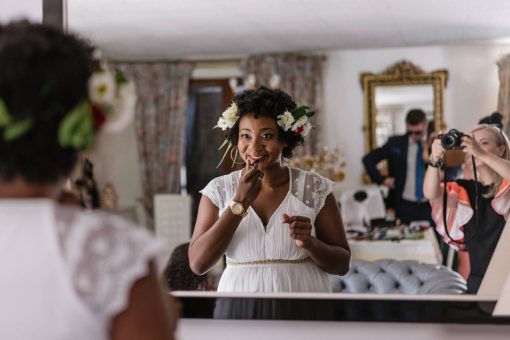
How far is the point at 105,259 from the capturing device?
0.91 metres

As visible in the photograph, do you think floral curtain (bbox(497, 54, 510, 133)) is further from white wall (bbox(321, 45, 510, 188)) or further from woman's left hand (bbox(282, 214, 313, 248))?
woman's left hand (bbox(282, 214, 313, 248))

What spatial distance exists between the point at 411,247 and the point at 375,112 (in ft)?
1.16

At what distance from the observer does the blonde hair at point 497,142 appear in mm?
1842

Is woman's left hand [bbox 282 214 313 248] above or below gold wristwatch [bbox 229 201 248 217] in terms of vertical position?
below

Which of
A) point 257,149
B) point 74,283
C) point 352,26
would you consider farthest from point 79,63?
point 352,26

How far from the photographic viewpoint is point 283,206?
1951 mm

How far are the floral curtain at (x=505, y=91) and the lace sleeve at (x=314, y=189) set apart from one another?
435 mm

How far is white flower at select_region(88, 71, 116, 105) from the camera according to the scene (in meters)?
0.96

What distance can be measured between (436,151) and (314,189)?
309 millimetres

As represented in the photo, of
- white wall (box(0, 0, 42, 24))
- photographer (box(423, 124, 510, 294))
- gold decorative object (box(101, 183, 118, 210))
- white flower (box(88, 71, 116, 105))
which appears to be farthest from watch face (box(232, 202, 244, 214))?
white flower (box(88, 71, 116, 105))

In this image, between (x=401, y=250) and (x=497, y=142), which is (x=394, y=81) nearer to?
(x=497, y=142)

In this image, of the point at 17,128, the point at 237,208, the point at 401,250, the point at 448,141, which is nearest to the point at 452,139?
the point at 448,141

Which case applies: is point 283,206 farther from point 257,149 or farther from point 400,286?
point 400,286

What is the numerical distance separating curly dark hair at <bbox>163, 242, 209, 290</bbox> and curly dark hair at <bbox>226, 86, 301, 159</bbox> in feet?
1.01
